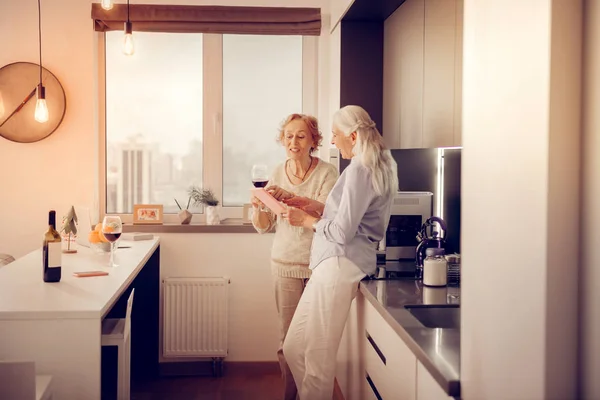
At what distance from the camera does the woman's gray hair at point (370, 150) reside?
2820 mm

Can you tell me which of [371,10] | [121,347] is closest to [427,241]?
[371,10]

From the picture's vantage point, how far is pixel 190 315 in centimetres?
451

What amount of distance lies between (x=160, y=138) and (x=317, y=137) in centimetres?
150

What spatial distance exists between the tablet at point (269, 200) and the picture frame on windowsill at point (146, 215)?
1.46 meters

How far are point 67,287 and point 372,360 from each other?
1277mm

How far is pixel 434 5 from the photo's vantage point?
2.88 metres

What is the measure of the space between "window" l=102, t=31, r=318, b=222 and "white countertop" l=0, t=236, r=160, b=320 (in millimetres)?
1002

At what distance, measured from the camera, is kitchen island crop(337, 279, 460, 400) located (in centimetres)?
191

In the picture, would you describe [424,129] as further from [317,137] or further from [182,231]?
[182,231]

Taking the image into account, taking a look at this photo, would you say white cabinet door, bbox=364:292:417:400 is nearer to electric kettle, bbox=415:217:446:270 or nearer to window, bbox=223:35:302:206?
electric kettle, bbox=415:217:446:270

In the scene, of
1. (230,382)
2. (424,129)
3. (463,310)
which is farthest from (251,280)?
(463,310)

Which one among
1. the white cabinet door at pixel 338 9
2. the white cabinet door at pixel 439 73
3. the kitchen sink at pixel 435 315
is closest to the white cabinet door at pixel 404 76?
the white cabinet door at pixel 439 73

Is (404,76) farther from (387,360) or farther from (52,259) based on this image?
(52,259)

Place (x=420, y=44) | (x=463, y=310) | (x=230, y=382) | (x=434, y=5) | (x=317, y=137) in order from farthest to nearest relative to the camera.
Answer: (x=230, y=382) → (x=317, y=137) → (x=420, y=44) → (x=434, y=5) → (x=463, y=310)
